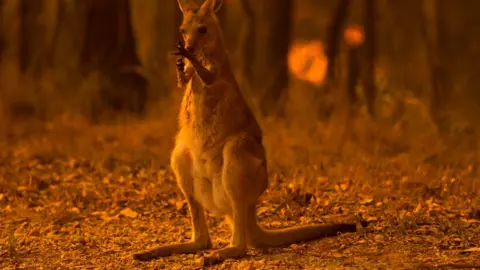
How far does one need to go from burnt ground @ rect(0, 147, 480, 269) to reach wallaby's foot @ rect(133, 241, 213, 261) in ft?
0.19

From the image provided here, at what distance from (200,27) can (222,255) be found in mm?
1304

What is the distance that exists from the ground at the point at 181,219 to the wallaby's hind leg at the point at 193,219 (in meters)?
0.06

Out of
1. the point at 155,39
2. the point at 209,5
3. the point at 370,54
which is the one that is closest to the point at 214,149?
the point at 209,5

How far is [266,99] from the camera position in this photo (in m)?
11.8

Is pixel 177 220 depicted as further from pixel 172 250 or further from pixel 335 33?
pixel 335 33

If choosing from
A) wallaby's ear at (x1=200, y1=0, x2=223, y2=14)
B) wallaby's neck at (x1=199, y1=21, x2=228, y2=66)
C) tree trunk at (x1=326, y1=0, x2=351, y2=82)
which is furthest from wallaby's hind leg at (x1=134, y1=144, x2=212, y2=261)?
tree trunk at (x1=326, y1=0, x2=351, y2=82)

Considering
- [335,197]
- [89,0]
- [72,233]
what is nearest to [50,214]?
[72,233]

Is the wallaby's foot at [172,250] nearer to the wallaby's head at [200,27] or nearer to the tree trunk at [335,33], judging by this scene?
the wallaby's head at [200,27]

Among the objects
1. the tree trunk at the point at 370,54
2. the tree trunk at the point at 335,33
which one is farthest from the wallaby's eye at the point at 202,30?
the tree trunk at the point at 335,33

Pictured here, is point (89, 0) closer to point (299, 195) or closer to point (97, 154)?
point (97, 154)

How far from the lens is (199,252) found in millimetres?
5160

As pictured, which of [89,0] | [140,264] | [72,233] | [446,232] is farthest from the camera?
[89,0]

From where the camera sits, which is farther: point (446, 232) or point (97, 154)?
point (97, 154)

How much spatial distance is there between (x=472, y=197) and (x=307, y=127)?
380cm
